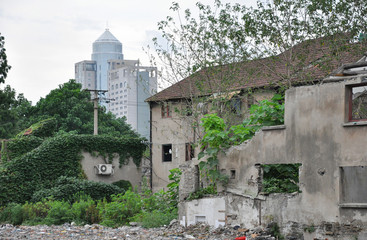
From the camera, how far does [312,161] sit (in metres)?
15.4

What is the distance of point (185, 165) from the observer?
66.4 ft

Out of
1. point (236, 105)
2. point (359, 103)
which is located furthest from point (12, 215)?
point (359, 103)

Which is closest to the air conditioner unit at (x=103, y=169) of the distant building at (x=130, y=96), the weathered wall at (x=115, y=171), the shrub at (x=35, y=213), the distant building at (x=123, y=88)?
the weathered wall at (x=115, y=171)

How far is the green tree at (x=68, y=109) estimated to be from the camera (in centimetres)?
4956

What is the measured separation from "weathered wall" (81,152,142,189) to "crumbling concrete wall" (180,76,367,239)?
16149 millimetres

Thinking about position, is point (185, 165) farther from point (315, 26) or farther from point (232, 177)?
point (315, 26)

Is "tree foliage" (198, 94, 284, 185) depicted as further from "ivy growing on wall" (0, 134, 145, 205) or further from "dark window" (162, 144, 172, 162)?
"dark window" (162, 144, 172, 162)

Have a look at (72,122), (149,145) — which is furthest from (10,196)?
(72,122)

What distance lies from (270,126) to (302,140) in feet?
4.03

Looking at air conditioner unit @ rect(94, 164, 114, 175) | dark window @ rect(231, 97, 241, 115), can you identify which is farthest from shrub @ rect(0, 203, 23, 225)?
dark window @ rect(231, 97, 241, 115)

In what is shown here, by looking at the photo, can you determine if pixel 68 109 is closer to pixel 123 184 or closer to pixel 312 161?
pixel 123 184

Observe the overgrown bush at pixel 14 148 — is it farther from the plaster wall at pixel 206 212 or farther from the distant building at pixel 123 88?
the distant building at pixel 123 88

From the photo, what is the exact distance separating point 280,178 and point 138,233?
196 inches

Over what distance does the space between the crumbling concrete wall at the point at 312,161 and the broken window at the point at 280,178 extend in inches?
12.4
